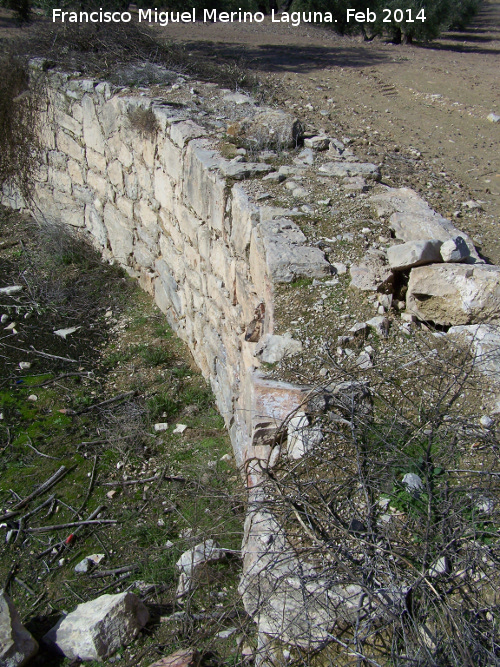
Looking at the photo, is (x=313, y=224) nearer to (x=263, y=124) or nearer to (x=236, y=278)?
(x=236, y=278)

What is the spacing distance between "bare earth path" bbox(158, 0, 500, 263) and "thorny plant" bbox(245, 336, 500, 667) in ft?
7.93

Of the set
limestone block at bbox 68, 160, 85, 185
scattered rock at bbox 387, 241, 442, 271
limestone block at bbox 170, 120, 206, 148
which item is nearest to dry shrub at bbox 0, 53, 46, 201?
limestone block at bbox 68, 160, 85, 185

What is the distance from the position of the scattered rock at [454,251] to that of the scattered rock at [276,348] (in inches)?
37.1

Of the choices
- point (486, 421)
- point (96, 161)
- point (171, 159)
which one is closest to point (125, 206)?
point (96, 161)

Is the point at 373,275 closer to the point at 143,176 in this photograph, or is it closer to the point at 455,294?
the point at 455,294

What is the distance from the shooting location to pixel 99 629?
2.21 m

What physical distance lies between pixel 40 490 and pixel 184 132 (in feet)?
8.72

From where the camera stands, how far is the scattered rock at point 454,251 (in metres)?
A: 2.77

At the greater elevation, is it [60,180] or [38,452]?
[60,180]

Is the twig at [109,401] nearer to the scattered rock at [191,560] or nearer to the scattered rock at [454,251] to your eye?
the scattered rock at [191,560]

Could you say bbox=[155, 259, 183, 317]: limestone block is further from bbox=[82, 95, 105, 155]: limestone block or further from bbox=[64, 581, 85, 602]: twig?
bbox=[64, 581, 85, 602]: twig

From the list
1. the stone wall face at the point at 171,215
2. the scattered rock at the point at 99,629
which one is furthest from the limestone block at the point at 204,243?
the scattered rock at the point at 99,629

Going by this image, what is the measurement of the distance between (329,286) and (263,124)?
76.5 inches

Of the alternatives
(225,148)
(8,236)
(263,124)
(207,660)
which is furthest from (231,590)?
(8,236)
